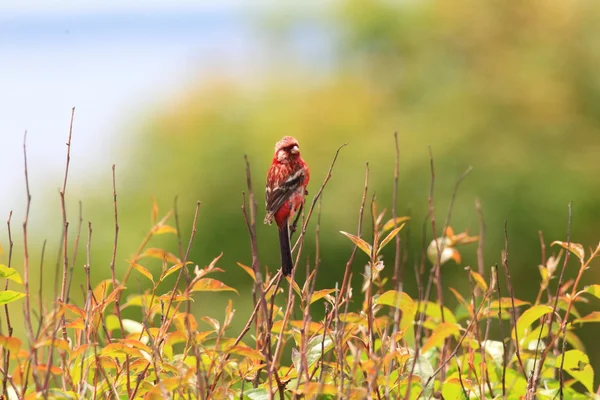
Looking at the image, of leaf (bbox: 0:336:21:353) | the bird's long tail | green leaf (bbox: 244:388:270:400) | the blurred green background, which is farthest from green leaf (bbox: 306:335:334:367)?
the blurred green background

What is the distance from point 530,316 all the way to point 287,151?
6.00ft

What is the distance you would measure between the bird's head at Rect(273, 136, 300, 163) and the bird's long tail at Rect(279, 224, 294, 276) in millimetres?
392

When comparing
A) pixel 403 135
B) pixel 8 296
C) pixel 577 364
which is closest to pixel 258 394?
pixel 8 296

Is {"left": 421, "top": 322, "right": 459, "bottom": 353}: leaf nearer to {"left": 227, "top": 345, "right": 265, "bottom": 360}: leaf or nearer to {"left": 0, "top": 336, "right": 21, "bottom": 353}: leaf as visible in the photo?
{"left": 227, "top": 345, "right": 265, "bottom": 360}: leaf

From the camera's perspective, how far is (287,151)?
13.4 feet

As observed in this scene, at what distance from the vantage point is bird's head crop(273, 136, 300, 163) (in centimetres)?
405

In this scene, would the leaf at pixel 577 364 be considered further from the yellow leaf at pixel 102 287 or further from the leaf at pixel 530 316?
the yellow leaf at pixel 102 287

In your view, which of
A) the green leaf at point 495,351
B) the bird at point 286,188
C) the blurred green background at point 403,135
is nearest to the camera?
the green leaf at point 495,351

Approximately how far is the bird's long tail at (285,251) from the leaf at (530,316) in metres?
0.86

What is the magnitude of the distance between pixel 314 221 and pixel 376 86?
20.9 ft

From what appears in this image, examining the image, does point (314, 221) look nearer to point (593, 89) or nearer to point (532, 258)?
point (532, 258)

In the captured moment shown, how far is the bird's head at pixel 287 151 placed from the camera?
405 cm

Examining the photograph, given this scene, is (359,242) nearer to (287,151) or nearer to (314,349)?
(314,349)

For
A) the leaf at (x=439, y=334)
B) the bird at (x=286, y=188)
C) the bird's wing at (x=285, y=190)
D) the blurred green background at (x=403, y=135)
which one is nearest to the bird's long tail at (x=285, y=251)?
the bird at (x=286, y=188)
